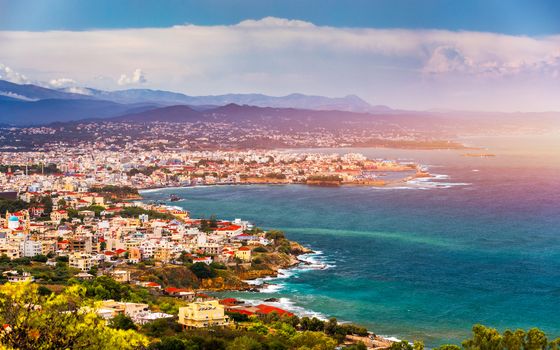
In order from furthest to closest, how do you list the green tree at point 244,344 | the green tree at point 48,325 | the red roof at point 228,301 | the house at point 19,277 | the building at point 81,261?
1. the building at point 81,261
2. the house at point 19,277
3. the red roof at point 228,301
4. the green tree at point 244,344
5. the green tree at point 48,325

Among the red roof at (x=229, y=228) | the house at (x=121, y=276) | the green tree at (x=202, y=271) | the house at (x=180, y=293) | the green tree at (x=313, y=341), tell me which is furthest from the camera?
the red roof at (x=229, y=228)

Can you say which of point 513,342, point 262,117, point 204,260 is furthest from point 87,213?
point 262,117

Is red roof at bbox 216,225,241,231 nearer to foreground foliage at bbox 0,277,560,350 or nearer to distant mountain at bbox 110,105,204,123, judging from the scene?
foreground foliage at bbox 0,277,560,350

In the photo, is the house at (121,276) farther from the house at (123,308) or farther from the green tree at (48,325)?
the green tree at (48,325)

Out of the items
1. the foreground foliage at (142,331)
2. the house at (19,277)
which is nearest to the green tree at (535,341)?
the foreground foliage at (142,331)

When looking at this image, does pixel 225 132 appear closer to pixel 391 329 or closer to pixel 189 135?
pixel 189 135

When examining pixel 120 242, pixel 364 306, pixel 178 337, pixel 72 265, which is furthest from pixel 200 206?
pixel 178 337
